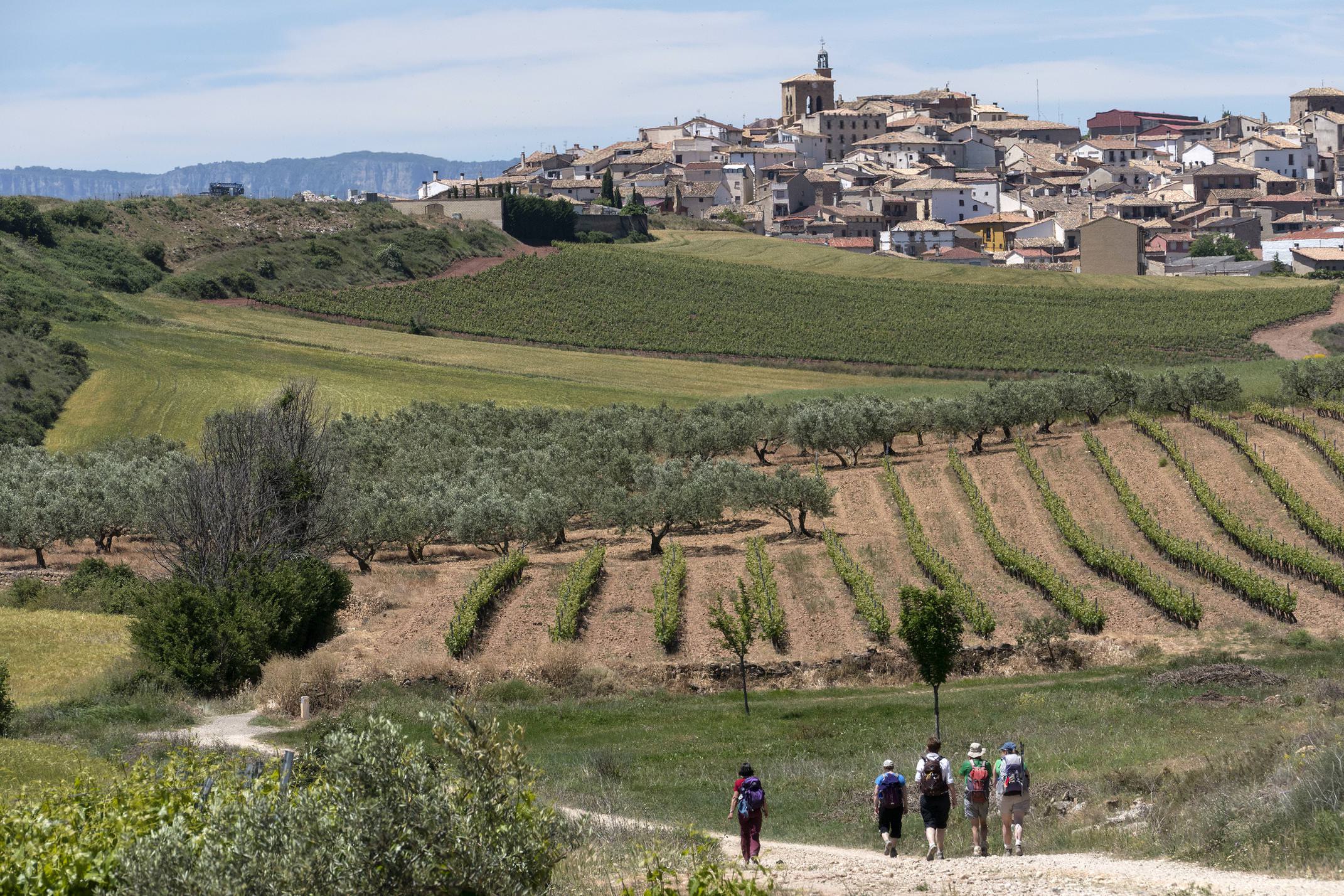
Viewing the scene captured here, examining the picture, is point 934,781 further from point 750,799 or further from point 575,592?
point 575,592

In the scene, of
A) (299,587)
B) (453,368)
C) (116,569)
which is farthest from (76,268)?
(299,587)

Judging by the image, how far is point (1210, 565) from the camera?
36.0 metres

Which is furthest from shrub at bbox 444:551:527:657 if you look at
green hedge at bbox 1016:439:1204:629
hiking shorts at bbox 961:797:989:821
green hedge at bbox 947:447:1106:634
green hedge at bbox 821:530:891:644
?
hiking shorts at bbox 961:797:989:821

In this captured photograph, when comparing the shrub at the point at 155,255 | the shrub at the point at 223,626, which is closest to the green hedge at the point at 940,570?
the shrub at the point at 223,626

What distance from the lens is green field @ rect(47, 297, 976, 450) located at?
73.2m

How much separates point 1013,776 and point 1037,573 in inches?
794

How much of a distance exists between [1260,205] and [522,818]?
16815 cm

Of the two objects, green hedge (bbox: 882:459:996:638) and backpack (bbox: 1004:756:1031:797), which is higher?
backpack (bbox: 1004:756:1031:797)

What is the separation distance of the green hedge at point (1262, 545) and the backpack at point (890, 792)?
68.7 ft

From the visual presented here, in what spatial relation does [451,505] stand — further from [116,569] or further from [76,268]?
[76,268]

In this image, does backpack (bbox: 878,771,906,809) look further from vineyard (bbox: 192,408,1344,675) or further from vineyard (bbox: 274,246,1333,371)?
vineyard (bbox: 274,246,1333,371)

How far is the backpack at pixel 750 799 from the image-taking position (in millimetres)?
16578

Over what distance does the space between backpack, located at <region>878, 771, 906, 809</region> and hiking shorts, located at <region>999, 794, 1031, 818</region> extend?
121 centimetres

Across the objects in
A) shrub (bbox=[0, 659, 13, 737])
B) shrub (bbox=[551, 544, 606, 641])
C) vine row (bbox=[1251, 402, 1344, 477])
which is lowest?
shrub (bbox=[551, 544, 606, 641])
